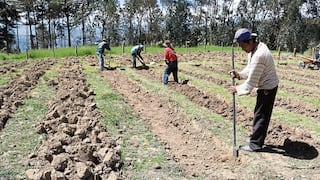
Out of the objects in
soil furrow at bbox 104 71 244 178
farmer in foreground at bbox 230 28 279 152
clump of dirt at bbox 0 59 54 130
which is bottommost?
soil furrow at bbox 104 71 244 178

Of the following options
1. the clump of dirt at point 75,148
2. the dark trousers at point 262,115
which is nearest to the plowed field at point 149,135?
the clump of dirt at point 75,148

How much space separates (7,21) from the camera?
38.8 meters

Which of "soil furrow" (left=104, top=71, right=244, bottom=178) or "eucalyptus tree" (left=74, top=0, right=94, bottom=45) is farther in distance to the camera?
"eucalyptus tree" (left=74, top=0, right=94, bottom=45)

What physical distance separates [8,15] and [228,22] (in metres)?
24.6

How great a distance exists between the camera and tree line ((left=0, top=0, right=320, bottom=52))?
37375 mm

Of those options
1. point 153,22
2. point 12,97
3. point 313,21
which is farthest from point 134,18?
point 12,97

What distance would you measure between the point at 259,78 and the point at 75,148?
8.66 ft

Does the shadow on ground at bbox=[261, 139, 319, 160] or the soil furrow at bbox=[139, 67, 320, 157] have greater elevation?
the soil furrow at bbox=[139, 67, 320, 157]

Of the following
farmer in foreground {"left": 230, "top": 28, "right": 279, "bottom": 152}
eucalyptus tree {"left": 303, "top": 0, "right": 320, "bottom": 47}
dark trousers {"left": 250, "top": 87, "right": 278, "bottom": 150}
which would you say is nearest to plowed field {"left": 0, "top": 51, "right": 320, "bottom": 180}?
dark trousers {"left": 250, "top": 87, "right": 278, "bottom": 150}

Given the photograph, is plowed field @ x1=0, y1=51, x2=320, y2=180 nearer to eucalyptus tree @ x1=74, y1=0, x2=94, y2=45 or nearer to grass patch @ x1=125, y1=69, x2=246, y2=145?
grass patch @ x1=125, y1=69, x2=246, y2=145

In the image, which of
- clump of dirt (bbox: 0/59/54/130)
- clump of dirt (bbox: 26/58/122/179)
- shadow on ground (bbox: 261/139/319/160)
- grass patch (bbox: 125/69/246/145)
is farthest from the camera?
clump of dirt (bbox: 0/59/54/130)

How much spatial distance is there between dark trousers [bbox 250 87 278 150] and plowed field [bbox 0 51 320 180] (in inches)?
8.3

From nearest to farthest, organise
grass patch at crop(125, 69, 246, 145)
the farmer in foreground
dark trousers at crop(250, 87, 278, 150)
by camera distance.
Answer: the farmer in foreground < dark trousers at crop(250, 87, 278, 150) < grass patch at crop(125, 69, 246, 145)

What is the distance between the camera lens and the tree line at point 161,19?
37.4 meters
